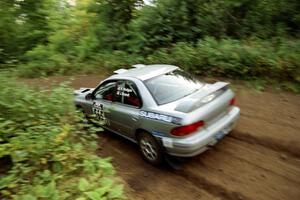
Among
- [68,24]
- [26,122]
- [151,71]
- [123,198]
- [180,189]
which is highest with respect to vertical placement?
[68,24]

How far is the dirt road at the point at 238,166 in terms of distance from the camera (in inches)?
180

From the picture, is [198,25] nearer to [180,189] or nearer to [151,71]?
[151,71]

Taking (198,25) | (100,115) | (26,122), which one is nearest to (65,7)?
(198,25)

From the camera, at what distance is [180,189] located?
479 centimetres

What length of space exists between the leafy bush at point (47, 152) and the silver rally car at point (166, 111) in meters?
1.03

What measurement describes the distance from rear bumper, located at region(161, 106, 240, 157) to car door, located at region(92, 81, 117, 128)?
1659 mm

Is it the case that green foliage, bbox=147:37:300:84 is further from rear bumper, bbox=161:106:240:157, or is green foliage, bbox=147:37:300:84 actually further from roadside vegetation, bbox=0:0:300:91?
rear bumper, bbox=161:106:240:157

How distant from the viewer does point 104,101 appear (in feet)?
20.7

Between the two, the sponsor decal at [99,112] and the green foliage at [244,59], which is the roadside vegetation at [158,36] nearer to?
the green foliage at [244,59]

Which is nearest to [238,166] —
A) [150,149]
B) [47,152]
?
[150,149]

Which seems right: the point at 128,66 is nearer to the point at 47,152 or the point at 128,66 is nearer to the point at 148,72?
the point at 148,72

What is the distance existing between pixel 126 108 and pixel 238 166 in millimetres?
2195

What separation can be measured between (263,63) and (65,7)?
11.0 m

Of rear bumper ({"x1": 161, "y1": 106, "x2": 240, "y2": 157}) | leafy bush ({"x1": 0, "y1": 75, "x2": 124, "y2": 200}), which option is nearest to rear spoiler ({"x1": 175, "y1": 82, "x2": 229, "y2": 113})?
rear bumper ({"x1": 161, "y1": 106, "x2": 240, "y2": 157})
